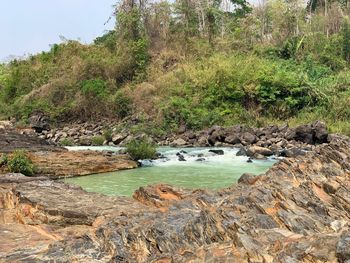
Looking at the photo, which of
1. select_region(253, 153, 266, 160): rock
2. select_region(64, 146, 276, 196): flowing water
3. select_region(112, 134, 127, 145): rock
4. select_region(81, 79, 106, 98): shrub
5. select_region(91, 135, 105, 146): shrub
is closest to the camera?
select_region(64, 146, 276, 196): flowing water

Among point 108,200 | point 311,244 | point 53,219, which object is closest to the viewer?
point 311,244

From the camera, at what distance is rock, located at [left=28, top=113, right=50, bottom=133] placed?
2992cm

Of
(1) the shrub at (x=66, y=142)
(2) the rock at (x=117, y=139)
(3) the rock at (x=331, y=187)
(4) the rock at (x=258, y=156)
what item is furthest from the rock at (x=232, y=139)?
(3) the rock at (x=331, y=187)

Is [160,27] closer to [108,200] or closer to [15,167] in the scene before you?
[15,167]

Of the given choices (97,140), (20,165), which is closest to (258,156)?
(20,165)

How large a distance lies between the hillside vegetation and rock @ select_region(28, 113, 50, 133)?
51cm

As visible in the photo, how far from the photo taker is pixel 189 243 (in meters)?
4.90

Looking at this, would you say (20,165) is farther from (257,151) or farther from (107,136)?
(107,136)

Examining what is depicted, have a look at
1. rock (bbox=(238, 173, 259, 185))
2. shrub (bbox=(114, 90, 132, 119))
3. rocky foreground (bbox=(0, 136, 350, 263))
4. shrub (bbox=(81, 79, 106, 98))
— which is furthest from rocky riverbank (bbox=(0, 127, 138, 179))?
shrub (bbox=(81, 79, 106, 98))

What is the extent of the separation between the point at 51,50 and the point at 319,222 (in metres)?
37.1

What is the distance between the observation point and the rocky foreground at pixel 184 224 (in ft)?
13.6

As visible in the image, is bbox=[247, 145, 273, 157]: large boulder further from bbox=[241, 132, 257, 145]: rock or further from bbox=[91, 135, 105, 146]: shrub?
bbox=[91, 135, 105, 146]: shrub

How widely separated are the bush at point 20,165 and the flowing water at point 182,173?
1.18 metres

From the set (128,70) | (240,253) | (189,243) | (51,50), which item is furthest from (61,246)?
(51,50)
